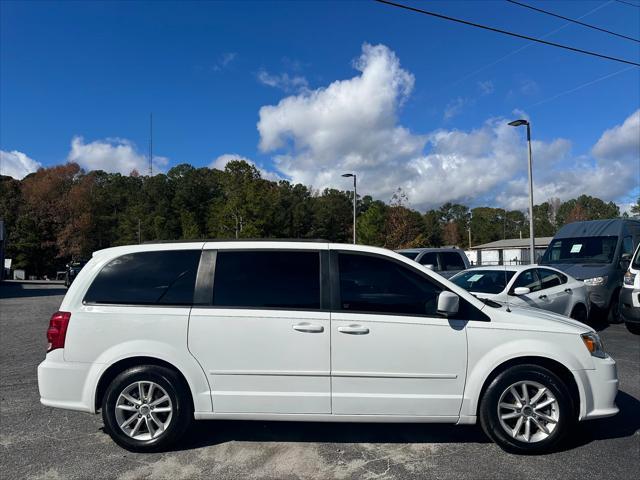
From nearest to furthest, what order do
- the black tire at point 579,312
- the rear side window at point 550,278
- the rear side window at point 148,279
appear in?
the rear side window at point 148,279 < the rear side window at point 550,278 < the black tire at point 579,312

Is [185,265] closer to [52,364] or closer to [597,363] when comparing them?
[52,364]

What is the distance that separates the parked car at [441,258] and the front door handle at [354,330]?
9.76 meters

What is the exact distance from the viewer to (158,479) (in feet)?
12.1

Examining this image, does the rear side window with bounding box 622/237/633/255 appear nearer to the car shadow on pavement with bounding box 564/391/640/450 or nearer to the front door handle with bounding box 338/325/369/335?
the car shadow on pavement with bounding box 564/391/640/450

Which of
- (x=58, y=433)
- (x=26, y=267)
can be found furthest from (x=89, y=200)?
(x=58, y=433)

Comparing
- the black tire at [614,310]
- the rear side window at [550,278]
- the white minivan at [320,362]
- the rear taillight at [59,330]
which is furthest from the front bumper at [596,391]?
the black tire at [614,310]

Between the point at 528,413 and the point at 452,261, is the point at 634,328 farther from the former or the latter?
the point at 528,413

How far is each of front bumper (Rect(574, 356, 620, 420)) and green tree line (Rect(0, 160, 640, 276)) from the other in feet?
104

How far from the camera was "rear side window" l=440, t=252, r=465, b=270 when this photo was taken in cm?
1416

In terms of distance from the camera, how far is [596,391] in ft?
13.7

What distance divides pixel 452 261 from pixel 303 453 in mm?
10998

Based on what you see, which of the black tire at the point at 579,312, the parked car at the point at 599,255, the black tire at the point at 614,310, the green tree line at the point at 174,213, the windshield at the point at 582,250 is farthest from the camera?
the green tree line at the point at 174,213

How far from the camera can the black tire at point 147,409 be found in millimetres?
4160

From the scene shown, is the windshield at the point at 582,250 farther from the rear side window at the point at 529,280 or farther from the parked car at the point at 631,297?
the rear side window at the point at 529,280
